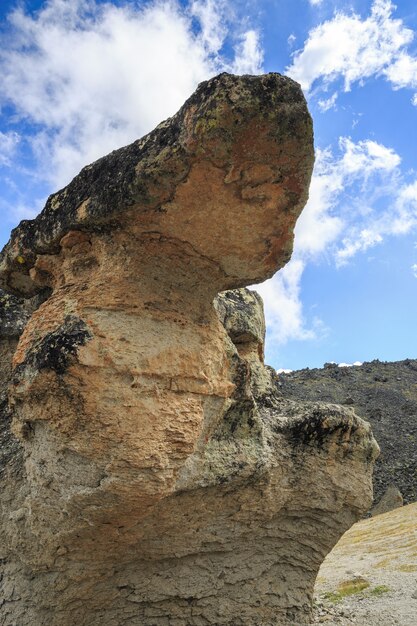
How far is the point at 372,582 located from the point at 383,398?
22.2m

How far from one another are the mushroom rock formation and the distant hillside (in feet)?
53.3

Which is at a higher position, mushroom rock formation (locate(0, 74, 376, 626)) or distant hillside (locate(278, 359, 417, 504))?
distant hillside (locate(278, 359, 417, 504))

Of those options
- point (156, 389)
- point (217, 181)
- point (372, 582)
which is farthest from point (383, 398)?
point (217, 181)

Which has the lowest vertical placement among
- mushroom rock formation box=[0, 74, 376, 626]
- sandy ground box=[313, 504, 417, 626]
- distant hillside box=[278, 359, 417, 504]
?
sandy ground box=[313, 504, 417, 626]

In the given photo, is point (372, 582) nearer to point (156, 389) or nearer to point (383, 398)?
point (156, 389)

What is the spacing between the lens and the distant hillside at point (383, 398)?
21.0m

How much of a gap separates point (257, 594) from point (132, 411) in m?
2.91

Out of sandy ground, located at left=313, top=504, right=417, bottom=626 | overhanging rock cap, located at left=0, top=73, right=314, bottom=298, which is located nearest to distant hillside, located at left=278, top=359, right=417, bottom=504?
sandy ground, located at left=313, top=504, right=417, bottom=626

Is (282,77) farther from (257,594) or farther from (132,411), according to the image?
(257,594)

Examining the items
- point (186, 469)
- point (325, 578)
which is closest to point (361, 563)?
point (325, 578)

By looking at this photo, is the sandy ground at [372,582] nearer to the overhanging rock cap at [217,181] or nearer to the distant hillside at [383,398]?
the overhanging rock cap at [217,181]

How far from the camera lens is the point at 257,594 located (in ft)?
17.5

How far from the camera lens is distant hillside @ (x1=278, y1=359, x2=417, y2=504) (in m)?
A: 21.0

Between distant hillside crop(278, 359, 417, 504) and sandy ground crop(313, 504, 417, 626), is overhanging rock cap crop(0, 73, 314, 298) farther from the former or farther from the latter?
distant hillside crop(278, 359, 417, 504)
